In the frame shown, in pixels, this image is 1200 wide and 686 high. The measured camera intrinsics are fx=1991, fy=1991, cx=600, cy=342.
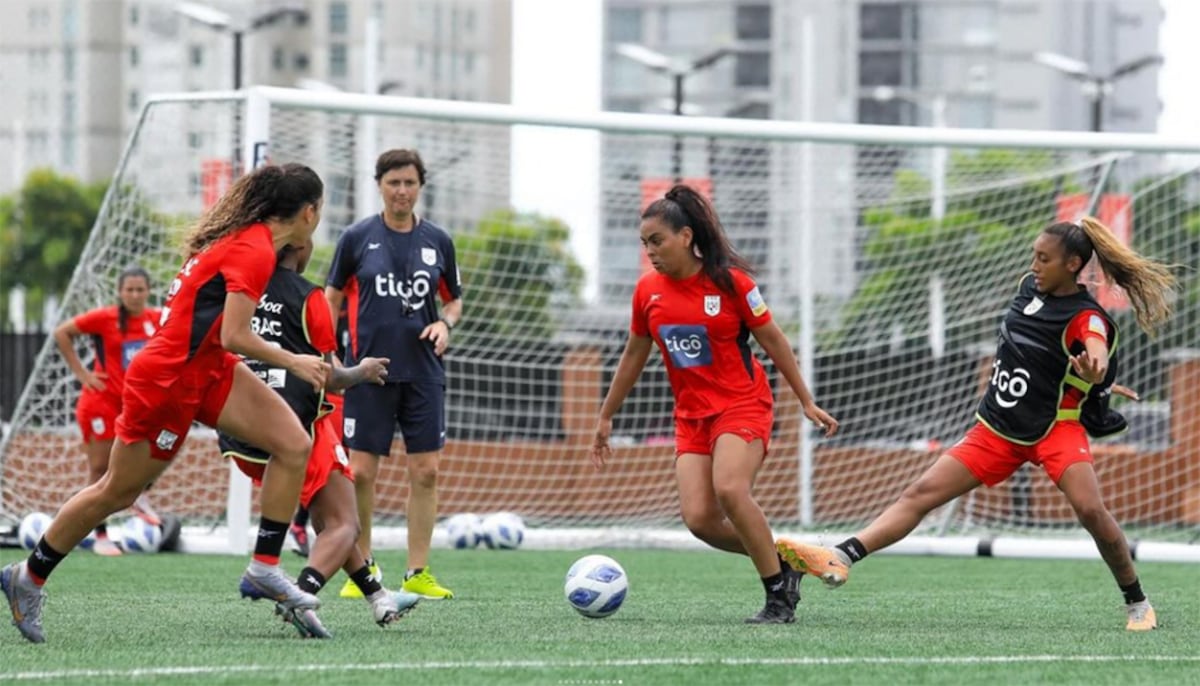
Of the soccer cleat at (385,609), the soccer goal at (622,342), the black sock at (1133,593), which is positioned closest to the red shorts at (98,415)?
the soccer goal at (622,342)

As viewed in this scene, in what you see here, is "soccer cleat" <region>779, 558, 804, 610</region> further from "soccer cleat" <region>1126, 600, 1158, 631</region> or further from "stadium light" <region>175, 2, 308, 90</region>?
"stadium light" <region>175, 2, 308, 90</region>

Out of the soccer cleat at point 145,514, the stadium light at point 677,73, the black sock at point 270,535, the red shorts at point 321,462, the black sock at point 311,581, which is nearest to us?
the black sock at point 270,535

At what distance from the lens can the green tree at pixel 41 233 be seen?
50906 mm

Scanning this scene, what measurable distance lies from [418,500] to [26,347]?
14290 mm

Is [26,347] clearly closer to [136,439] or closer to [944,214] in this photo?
[944,214]

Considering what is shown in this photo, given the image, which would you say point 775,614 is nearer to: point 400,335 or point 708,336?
point 708,336

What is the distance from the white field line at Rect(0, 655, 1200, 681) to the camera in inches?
232

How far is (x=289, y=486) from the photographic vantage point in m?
7.02

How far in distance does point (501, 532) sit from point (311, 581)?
6154 mm

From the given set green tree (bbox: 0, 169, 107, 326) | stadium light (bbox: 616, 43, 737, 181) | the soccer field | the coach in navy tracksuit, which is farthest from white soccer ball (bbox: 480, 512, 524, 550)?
green tree (bbox: 0, 169, 107, 326)

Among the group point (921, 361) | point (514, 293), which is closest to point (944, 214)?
point (921, 361)

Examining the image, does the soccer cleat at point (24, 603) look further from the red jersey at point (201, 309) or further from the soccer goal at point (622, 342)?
the soccer goal at point (622, 342)

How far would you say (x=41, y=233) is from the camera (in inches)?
2084

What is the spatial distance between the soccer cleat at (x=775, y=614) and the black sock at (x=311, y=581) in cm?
171
